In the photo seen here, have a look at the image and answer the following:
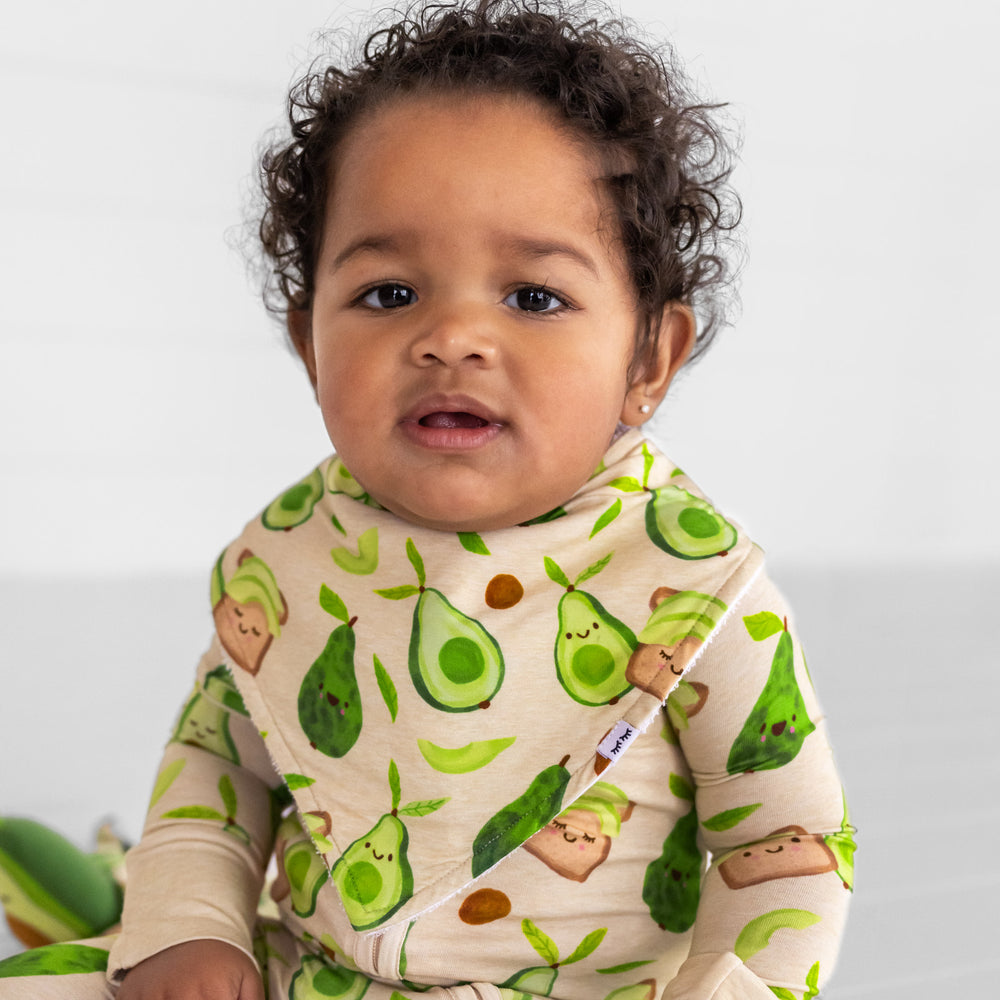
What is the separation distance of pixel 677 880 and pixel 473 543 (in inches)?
11.0

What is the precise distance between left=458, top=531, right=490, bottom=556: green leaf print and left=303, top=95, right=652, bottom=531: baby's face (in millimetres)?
37

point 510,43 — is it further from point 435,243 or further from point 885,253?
point 885,253

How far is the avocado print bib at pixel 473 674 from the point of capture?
86 centimetres

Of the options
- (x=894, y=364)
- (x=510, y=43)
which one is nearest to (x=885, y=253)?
(x=894, y=364)

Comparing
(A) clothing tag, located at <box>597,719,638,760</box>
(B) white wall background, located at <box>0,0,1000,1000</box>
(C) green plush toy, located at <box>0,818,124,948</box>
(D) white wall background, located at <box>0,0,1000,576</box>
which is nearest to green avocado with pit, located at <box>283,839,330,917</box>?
(A) clothing tag, located at <box>597,719,638,760</box>

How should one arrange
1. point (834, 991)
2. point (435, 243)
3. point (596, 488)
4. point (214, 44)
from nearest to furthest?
A: point (435, 243), point (596, 488), point (834, 991), point (214, 44)

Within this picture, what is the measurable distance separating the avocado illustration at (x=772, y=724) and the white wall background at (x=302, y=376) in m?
0.79

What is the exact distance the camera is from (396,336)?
84 centimetres

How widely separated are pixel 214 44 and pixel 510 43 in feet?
4.65

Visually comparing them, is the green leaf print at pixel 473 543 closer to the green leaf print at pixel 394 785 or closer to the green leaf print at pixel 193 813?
the green leaf print at pixel 394 785

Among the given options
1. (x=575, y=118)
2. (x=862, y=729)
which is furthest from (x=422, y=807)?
(x=862, y=729)

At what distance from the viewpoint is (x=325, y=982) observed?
885 mm

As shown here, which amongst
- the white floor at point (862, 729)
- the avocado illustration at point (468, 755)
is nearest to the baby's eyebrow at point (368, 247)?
the avocado illustration at point (468, 755)

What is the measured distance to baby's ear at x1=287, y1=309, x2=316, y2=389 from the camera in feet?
3.45
